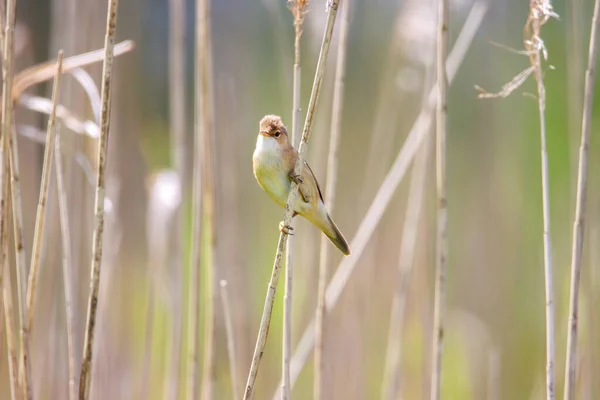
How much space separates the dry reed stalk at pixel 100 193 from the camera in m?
1.51

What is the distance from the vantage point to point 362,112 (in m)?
4.76

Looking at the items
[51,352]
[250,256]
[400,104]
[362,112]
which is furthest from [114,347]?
[362,112]

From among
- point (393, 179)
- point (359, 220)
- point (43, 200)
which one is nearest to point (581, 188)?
point (393, 179)

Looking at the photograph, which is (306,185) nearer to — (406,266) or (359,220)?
(406,266)

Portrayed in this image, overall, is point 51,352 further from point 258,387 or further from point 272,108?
point 272,108

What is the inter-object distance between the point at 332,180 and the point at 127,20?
2.18 metres

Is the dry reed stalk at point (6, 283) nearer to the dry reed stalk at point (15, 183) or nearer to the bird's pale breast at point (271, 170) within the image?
the dry reed stalk at point (15, 183)

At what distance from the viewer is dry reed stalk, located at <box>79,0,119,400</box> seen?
151cm

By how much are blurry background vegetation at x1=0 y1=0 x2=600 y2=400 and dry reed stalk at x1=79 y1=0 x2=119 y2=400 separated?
0.76 metres

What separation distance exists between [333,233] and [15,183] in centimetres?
96

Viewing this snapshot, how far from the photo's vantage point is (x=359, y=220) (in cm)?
327

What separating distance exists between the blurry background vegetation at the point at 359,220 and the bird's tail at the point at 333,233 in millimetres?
554

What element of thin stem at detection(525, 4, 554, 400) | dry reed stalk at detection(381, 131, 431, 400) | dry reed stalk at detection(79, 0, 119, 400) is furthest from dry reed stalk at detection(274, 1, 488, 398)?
dry reed stalk at detection(79, 0, 119, 400)

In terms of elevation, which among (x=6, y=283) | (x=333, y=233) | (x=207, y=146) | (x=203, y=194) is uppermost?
(x=207, y=146)
